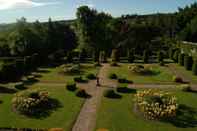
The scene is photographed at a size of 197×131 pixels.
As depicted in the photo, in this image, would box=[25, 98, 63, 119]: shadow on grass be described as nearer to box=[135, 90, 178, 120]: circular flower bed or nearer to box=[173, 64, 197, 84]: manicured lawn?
box=[135, 90, 178, 120]: circular flower bed

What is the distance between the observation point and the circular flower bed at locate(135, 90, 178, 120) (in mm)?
27281

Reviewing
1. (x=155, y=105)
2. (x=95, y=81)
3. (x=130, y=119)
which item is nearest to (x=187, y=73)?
(x=95, y=81)

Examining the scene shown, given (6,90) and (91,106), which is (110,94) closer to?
(91,106)

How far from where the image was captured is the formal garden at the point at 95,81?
27000mm

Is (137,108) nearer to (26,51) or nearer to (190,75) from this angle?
(190,75)

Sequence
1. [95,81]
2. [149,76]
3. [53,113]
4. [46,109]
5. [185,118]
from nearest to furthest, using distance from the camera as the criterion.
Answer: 1. [185,118]
2. [53,113]
3. [46,109]
4. [95,81]
5. [149,76]

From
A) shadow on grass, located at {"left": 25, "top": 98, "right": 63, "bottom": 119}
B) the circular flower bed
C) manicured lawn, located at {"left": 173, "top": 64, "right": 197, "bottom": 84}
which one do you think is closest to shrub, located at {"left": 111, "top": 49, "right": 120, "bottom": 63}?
→ manicured lawn, located at {"left": 173, "top": 64, "right": 197, "bottom": 84}

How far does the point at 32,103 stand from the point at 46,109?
4.71 feet

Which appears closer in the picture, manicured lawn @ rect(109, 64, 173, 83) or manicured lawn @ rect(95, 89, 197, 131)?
manicured lawn @ rect(95, 89, 197, 131)

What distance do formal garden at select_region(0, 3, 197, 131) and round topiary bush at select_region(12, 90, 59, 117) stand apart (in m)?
0.09

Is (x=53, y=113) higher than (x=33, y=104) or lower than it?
lower

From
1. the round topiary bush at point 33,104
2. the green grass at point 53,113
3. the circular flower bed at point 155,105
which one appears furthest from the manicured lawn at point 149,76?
the round topiary bush at point 33,104

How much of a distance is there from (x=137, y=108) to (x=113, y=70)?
825 inches

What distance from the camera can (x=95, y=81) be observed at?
1661 inches
